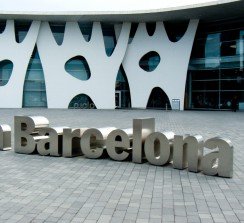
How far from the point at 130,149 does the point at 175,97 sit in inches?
1040

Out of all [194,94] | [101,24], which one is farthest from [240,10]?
[101,24]

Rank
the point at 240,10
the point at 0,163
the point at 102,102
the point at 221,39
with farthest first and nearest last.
Answer: the point at 102,102
the point at 221,39
the point at 240,10
the point at 0,163

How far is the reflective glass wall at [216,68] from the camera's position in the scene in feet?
111

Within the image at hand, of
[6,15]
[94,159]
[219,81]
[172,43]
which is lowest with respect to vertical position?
[94,159]

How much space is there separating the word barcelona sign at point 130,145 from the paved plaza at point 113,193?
10.3 inches

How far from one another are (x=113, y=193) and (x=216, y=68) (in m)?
30.5

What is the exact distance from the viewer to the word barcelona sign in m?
7.73

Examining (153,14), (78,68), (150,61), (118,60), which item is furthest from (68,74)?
(153,14)

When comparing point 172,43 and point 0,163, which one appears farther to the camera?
point 172,43

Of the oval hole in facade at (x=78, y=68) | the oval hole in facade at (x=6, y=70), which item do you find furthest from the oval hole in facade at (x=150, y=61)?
the oval hole in facade at (x=6, y=70)

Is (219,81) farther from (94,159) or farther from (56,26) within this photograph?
(94,159)

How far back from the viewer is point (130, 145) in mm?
9438

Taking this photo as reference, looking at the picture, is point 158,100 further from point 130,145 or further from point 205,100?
point 130,145

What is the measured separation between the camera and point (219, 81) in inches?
1374
